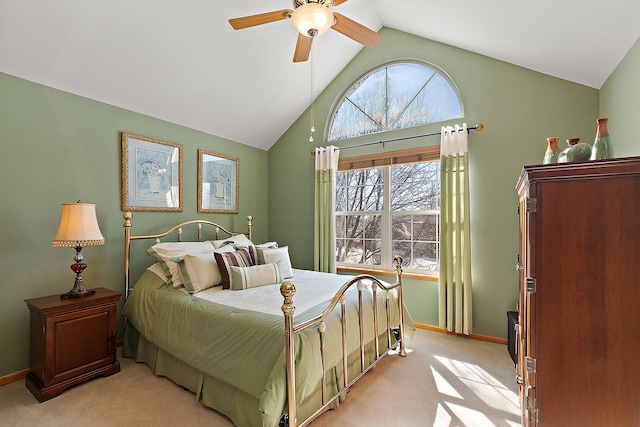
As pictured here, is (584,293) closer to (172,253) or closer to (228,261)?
(228,261)

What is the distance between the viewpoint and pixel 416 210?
3646 mm

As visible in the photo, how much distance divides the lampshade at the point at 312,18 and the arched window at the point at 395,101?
2.04 meters

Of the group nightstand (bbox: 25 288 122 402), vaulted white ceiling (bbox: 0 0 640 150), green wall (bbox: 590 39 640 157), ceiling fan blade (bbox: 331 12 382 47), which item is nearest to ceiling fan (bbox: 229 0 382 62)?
ceiling fan blade (bbox: 331 12 382 47)

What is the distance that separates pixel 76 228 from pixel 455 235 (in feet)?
11.4

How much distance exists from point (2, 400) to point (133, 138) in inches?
93.0

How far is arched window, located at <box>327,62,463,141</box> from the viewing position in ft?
11.4

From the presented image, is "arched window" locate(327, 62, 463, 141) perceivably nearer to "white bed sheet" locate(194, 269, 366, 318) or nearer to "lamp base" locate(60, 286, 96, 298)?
"white bed sheet" locate(194, 269, 366, 318)

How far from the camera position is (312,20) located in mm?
1849

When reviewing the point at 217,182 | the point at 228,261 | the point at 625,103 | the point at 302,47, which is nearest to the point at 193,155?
the point at 217,182

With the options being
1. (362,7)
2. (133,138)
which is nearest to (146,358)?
(133,138)

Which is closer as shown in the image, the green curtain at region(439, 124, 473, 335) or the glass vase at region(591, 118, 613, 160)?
the glass vase at region(591, 118, 613, 160)

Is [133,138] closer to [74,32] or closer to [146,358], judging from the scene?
[74,32]

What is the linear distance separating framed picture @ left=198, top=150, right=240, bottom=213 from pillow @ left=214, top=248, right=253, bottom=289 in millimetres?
1224

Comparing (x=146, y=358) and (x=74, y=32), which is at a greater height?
(x=74, y=32)
